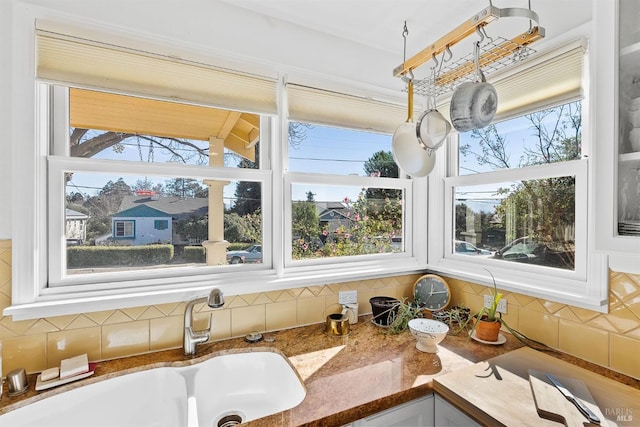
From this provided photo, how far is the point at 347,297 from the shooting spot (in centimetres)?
172

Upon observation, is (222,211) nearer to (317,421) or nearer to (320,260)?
(320,260)

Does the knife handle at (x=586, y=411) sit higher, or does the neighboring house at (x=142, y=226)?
the neighboring house at (x=142, y=226)

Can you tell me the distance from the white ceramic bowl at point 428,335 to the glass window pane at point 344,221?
2.09 feet

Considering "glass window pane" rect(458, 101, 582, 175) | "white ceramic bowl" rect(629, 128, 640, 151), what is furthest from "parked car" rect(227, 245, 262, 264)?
"white ceramic bowl" rect(629, 128, 640, 151)

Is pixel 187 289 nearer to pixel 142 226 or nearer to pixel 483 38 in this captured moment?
pixel 142 226

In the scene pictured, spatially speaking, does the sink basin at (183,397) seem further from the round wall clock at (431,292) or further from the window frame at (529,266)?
the window frame at (529,266)

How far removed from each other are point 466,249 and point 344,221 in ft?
2.52

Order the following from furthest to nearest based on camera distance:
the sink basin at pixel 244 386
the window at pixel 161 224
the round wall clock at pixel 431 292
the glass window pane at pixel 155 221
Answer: the round wall clock at pixel 431 292 → the window at pixel 161 224 → the glass window pane at pixel 155 221 → the sink basin at pixel 244 386

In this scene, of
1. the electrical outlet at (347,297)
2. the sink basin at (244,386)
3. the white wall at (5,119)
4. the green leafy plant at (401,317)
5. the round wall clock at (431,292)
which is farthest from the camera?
the round wall clock at (431,292)

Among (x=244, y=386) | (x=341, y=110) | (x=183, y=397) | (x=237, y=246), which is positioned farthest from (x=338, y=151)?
(x=183, y=397)

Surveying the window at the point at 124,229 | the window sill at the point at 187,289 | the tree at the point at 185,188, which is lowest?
the window sill at the point at 187,289

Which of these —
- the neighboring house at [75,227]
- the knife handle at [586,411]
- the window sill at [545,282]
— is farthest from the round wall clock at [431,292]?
the neighboring house at [75,227]

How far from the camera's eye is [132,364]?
1215 millimetres

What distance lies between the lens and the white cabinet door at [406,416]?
3.34 ft
